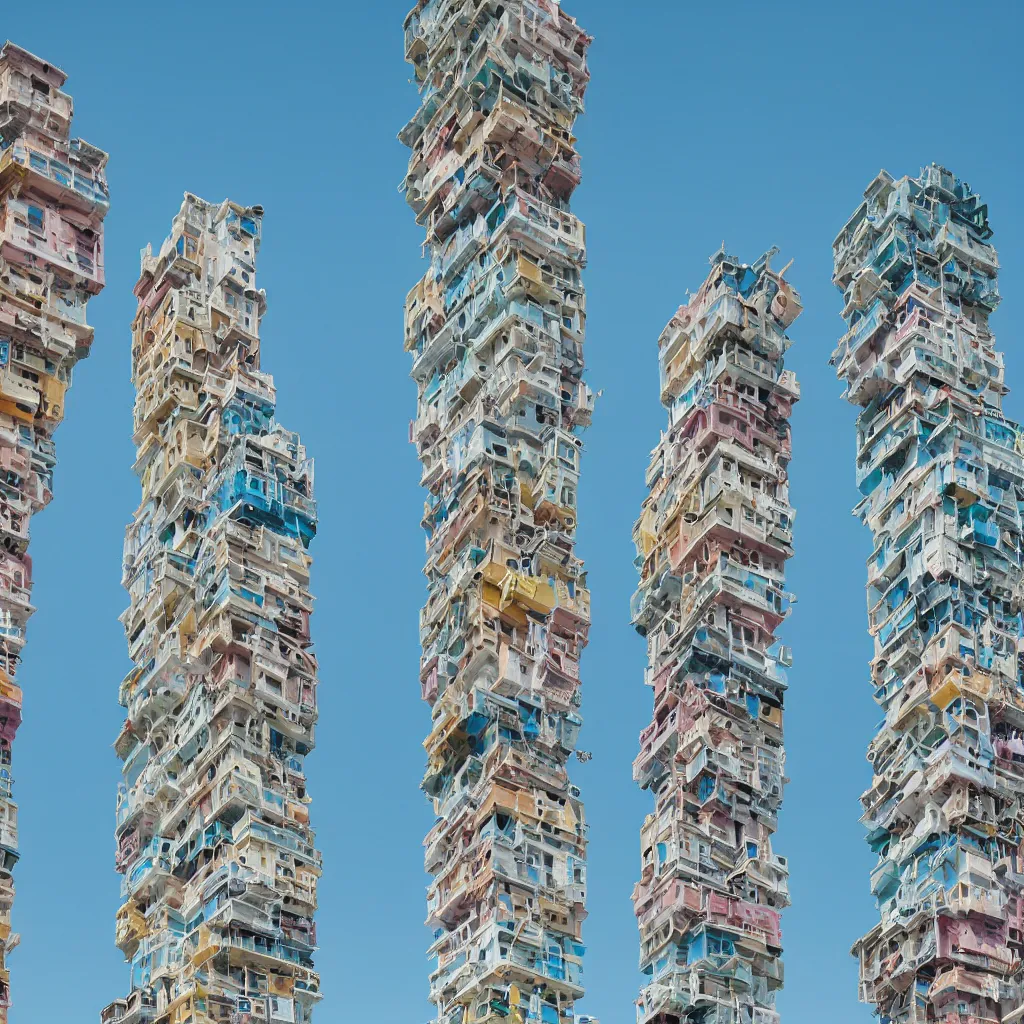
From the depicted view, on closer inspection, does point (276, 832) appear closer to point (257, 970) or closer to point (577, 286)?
point (257, 970)

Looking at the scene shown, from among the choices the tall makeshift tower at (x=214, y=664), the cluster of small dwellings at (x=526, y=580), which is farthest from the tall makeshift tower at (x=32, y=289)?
the tall makeshift tower at (x=214, y=664)

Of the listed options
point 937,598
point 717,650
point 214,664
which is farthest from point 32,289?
point 937,598

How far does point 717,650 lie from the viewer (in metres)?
60.5

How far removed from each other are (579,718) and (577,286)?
35.8 feet

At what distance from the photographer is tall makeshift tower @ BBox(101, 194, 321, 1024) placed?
56.8 m

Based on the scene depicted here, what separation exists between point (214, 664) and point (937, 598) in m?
13.6

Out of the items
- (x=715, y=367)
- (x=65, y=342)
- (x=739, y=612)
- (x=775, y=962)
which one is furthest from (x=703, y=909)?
(x=65, y=342)

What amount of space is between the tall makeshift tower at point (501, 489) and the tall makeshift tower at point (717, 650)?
184 cm

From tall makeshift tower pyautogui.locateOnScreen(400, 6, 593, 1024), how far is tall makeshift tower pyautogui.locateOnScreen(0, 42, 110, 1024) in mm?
7054

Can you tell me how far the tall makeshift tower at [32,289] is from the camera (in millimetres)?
60625

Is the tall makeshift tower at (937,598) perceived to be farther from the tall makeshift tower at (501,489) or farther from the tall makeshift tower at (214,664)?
the tall makeshift tower at (214,664)

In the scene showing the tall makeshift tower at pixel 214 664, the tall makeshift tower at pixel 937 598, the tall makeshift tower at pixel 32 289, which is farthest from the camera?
the tall makeshift tower at pixel 32 289

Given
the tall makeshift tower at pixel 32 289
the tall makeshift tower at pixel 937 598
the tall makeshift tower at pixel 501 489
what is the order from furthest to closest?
the tall makeshift tower at pixel 32 289 < the tall makeshift tower at pixel 937 598 < the tall makeshift tower at pixel 501 489

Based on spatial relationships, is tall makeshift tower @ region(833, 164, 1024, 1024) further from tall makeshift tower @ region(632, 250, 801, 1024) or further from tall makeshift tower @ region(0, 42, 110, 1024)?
tall makeshift tower @ region(0, 42, 110, 1024)
